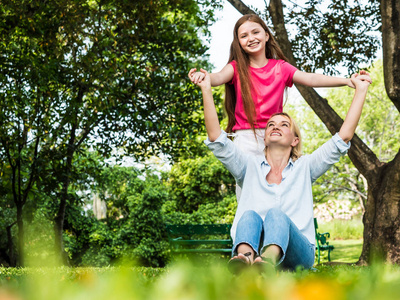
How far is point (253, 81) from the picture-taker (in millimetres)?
3723

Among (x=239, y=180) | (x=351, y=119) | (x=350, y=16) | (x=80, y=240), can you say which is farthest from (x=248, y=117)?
(x=80, y=240)

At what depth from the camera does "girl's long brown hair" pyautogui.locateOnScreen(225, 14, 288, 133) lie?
3.57m

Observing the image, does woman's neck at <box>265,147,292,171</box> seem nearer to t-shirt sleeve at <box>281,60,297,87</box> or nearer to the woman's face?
the woman's face

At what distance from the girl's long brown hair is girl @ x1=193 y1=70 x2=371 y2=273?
30cm

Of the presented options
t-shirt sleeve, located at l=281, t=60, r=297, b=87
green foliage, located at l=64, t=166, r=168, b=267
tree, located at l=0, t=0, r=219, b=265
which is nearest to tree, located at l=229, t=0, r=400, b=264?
tree, located at l=0, t=0, r=219, b=265

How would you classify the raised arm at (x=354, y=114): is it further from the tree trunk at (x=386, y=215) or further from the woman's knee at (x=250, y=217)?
the tree trunk at (x=386, y=215)

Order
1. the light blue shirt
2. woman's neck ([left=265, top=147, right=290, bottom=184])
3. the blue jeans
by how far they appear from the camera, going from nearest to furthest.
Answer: the blue jeans, the light blue shirt, woman's neck ([left=265, top=147, right=290, bottom=184])

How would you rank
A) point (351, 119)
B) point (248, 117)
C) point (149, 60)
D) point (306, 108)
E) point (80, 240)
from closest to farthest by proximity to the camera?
point (351, 119), point (248, 117), point (149, 60), point (80, 240), point (306, 108)

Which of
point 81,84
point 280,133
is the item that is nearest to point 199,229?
A: point 81,84

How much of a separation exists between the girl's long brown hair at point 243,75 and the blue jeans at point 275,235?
100cm

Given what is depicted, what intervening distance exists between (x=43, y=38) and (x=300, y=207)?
5.48m

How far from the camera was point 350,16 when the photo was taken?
8781 mm

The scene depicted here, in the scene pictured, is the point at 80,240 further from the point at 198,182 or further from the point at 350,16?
the point at 350,16

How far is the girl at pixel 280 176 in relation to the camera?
8.82 ft
